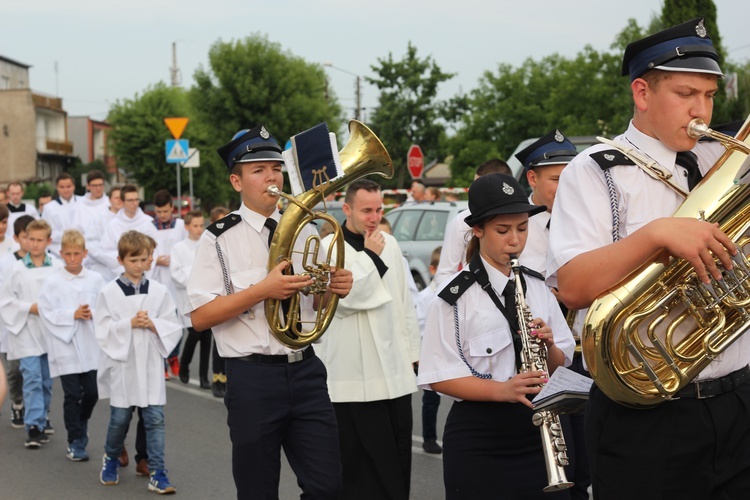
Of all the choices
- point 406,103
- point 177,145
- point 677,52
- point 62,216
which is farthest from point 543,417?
point 406,103

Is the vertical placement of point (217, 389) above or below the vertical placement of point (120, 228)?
below

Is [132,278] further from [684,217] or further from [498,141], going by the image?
[498,141]

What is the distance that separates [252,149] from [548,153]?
1957mm

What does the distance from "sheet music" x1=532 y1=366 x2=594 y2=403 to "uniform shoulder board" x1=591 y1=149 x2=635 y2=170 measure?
0.85m

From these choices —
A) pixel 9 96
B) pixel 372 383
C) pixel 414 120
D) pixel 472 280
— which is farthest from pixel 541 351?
pixel 9 96

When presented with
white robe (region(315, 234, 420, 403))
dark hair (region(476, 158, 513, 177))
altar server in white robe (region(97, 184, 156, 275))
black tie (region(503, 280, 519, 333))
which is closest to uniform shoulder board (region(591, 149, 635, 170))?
black tie (region(503, 280, 519, 333))

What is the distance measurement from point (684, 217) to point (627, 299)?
1.00 ft

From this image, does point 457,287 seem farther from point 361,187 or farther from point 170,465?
point 170,465

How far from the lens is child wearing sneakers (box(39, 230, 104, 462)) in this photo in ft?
28.5

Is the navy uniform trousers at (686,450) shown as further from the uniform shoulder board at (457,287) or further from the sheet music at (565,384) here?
the uniform shoulder board at (457,287)

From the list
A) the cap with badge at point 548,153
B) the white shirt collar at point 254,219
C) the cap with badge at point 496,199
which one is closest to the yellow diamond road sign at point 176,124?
the cap with badge at point 548,153

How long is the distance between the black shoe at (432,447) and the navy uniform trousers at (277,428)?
324 centimetres

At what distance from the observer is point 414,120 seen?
48.8 metres

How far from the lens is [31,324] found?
9586 mm
